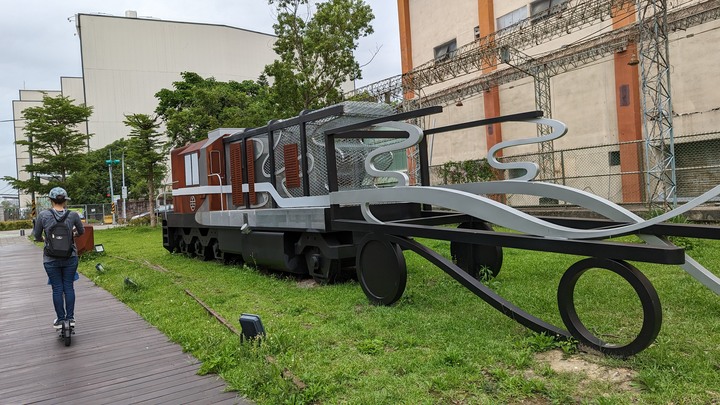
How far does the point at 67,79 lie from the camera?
80.2 meters

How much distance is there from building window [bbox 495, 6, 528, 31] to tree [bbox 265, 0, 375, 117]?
7642 millimetres

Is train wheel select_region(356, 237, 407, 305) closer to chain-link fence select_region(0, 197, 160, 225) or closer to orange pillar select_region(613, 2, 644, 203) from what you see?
orange pillar select_region(613, 2, 644, 203)

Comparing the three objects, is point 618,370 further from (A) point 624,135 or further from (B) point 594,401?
(A) point 624,135

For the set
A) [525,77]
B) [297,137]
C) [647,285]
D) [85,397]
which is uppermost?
[525,77]

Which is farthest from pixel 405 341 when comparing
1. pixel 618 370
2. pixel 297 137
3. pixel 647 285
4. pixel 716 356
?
pixel 297 137

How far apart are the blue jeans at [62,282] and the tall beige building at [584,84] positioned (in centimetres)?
1381

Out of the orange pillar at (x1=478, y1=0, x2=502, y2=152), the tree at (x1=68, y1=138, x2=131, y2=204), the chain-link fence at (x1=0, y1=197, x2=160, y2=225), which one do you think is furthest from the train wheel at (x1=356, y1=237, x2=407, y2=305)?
the tree at (x1=68, y1=138, x2=131, y2=204)

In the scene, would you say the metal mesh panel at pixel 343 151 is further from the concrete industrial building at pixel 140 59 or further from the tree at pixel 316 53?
the concrete industrial building at pixel 140 59

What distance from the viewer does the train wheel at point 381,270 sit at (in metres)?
5.98

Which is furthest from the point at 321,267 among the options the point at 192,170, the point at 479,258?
the point at 192,170

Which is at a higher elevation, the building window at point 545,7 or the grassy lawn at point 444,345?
the building window at point 545,7

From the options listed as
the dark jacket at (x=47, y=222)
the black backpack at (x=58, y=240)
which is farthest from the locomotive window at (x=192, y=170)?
the black backpack at (x=58, y=240)

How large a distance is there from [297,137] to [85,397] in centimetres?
538

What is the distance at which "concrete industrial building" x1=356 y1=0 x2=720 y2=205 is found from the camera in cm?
1667
